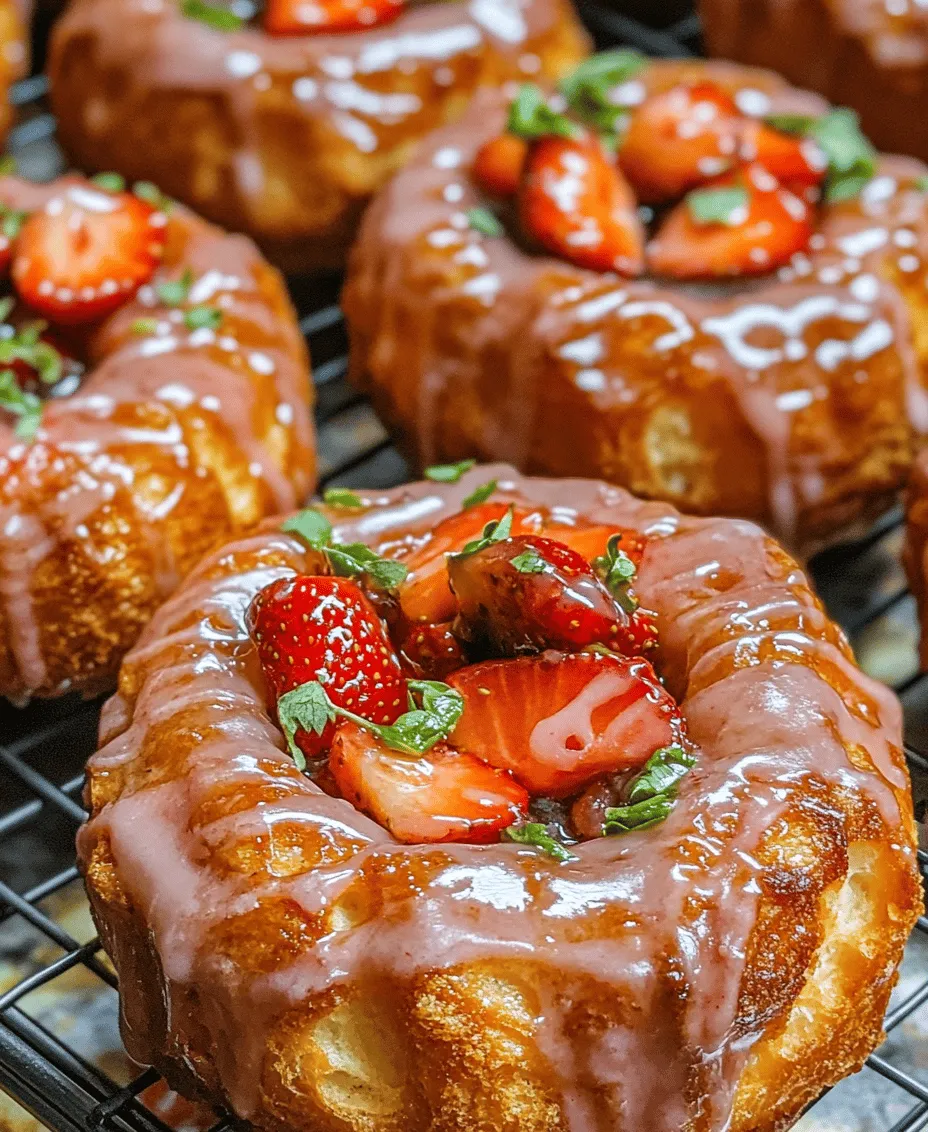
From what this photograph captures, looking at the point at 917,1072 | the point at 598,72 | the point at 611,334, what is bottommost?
the point at 917,1072

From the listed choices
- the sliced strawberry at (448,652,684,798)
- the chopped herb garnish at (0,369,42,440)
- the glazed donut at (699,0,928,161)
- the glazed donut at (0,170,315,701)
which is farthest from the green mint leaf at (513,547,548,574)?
the glazed donut at (699,0,928,161)

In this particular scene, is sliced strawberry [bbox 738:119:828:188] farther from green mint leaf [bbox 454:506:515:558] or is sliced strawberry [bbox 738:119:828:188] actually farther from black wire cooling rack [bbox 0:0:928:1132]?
green mint leaf [bbox 454:506:515:558]

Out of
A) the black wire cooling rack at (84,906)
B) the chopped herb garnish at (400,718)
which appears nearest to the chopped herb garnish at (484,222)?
the black wire cooling rack at (84,906)

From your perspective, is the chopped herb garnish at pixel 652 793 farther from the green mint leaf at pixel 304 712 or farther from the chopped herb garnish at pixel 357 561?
the chopped herb garnish at pixel 357 561

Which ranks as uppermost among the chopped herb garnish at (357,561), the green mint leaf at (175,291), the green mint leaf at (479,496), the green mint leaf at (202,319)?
the green mint leaf at (175,291)

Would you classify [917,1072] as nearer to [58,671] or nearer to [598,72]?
[58,671]

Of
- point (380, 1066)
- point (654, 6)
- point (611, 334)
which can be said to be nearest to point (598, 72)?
point (611, 334)
